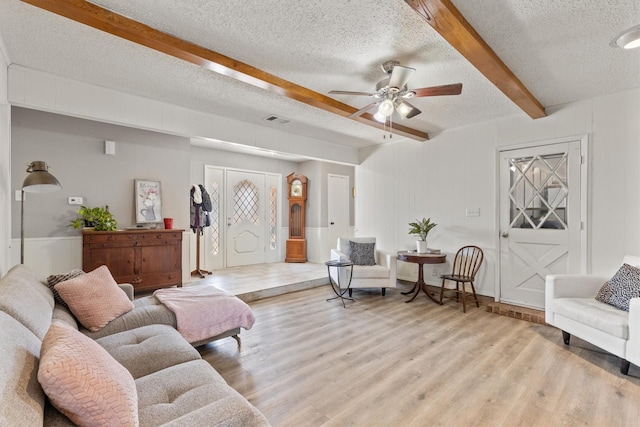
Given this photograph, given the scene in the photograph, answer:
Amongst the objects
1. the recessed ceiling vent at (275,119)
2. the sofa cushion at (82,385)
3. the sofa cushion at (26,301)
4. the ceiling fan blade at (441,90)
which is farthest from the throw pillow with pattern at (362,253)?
the sofa cushion at (82,385)

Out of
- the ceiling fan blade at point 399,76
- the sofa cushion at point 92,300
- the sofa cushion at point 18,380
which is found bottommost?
the sofa cushion at point 92,300

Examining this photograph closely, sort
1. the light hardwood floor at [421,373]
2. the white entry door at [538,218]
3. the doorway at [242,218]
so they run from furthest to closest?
1. the doorway at [242,218]
2. the white entry door at [538,218]
3. the light hardwood floor at [421,373]

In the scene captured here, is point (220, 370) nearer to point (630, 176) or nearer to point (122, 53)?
point (122, 53)

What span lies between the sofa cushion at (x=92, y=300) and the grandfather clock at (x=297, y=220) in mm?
4745

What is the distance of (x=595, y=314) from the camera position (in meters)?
2.53

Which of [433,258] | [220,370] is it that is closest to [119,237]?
[220,370]

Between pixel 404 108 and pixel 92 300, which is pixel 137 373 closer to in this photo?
pixel 92 300

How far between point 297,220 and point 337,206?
993 millimetres

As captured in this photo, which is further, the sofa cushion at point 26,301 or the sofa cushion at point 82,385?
the sofa cushion at point 26,301

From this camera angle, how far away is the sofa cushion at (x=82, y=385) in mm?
936

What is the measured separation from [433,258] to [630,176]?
7.12 ft

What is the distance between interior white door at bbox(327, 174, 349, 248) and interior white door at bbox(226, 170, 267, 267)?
1497mm

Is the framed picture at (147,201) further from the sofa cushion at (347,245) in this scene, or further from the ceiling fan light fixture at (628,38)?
the ceiling fan light fixture at (628,38)

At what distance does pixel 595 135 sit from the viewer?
3.41 m
